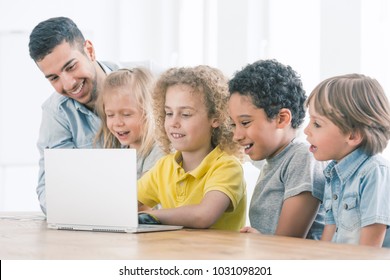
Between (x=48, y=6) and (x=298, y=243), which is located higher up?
(x=48, y=6)

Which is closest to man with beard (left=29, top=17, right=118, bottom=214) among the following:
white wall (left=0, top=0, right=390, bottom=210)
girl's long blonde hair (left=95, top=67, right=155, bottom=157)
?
girl's long blonde hair (left=95, top=67, right=155, bottom=157)

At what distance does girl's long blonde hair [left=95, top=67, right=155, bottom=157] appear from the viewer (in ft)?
8.18

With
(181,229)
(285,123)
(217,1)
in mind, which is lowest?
(181,229)

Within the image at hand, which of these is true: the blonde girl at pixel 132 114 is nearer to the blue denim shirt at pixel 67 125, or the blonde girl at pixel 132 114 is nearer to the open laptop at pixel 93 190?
the blue denim shirt at pixel 67 125

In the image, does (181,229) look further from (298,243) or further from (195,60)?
(195,60)

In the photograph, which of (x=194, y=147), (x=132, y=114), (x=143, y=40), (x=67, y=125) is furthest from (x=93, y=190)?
(x=143, y=40)

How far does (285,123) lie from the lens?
2.14 meters

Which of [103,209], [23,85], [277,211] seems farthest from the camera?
[23,85]

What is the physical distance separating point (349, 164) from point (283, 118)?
1.17ft

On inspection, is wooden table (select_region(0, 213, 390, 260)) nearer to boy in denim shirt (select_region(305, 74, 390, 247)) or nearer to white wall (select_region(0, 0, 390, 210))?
boy in denim shirt (select_region(305, 74, 390, 247))

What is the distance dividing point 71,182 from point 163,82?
1.96 ft

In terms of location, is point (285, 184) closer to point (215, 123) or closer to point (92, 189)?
point (215, 123)

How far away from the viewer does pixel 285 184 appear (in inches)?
80.9

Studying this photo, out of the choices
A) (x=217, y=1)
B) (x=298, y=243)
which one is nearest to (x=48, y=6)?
(x=217, y=1)
